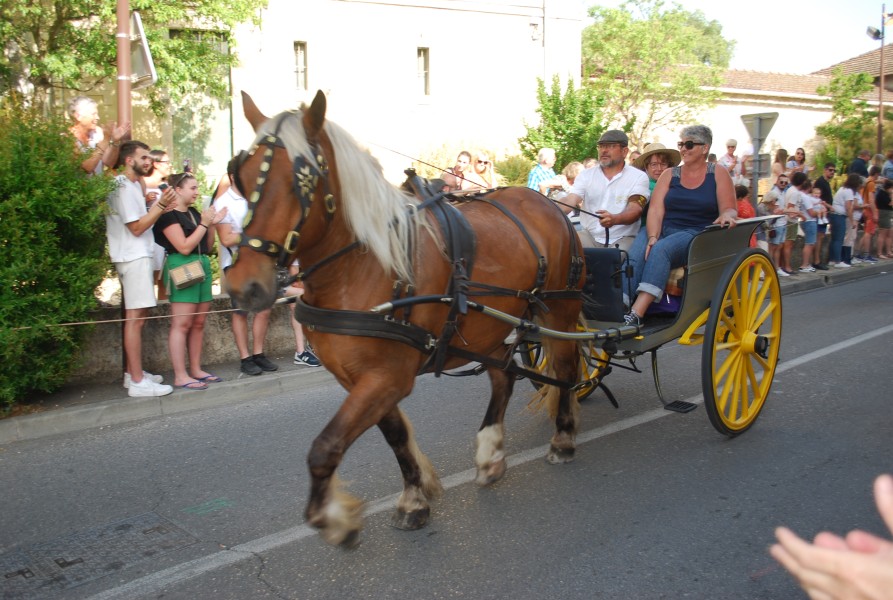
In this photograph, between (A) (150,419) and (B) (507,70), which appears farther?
(B) (507,70)

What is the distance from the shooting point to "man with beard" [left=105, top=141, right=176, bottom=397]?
6.24 meters

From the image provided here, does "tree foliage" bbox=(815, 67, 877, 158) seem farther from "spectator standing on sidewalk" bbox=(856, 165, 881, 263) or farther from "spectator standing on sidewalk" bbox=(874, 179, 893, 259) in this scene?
"spectator standing on sidewalk" bbox=(856, 165, 881, 263)

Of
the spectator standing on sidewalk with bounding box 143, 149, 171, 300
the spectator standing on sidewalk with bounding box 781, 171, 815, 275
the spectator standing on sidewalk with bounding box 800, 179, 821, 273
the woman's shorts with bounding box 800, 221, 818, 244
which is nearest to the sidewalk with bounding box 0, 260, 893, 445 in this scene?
the spectator standing on sidewalk with bounding box 143, 149, 171, 300

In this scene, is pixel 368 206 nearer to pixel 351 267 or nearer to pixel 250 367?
pixel 351 267

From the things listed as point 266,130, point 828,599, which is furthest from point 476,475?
point 828,599

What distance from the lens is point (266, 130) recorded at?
3.24m

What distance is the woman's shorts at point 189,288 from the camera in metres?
6.68

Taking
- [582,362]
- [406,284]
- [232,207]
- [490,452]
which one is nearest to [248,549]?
[490,452]

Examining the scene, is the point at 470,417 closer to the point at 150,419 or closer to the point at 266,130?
the point at 150,419

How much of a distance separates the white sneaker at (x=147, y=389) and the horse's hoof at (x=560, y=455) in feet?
10.7

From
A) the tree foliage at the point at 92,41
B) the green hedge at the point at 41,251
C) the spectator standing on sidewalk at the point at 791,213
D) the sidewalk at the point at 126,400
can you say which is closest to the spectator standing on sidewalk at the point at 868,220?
the spectator standing on sidewalk at the point at 791,213

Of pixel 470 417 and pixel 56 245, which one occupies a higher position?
pixel 56 245

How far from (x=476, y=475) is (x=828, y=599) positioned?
3353 millimetres

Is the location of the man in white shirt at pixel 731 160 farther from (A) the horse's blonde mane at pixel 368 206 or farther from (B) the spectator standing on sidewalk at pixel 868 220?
(A) the horse's blonde mane at pixel 368 206
